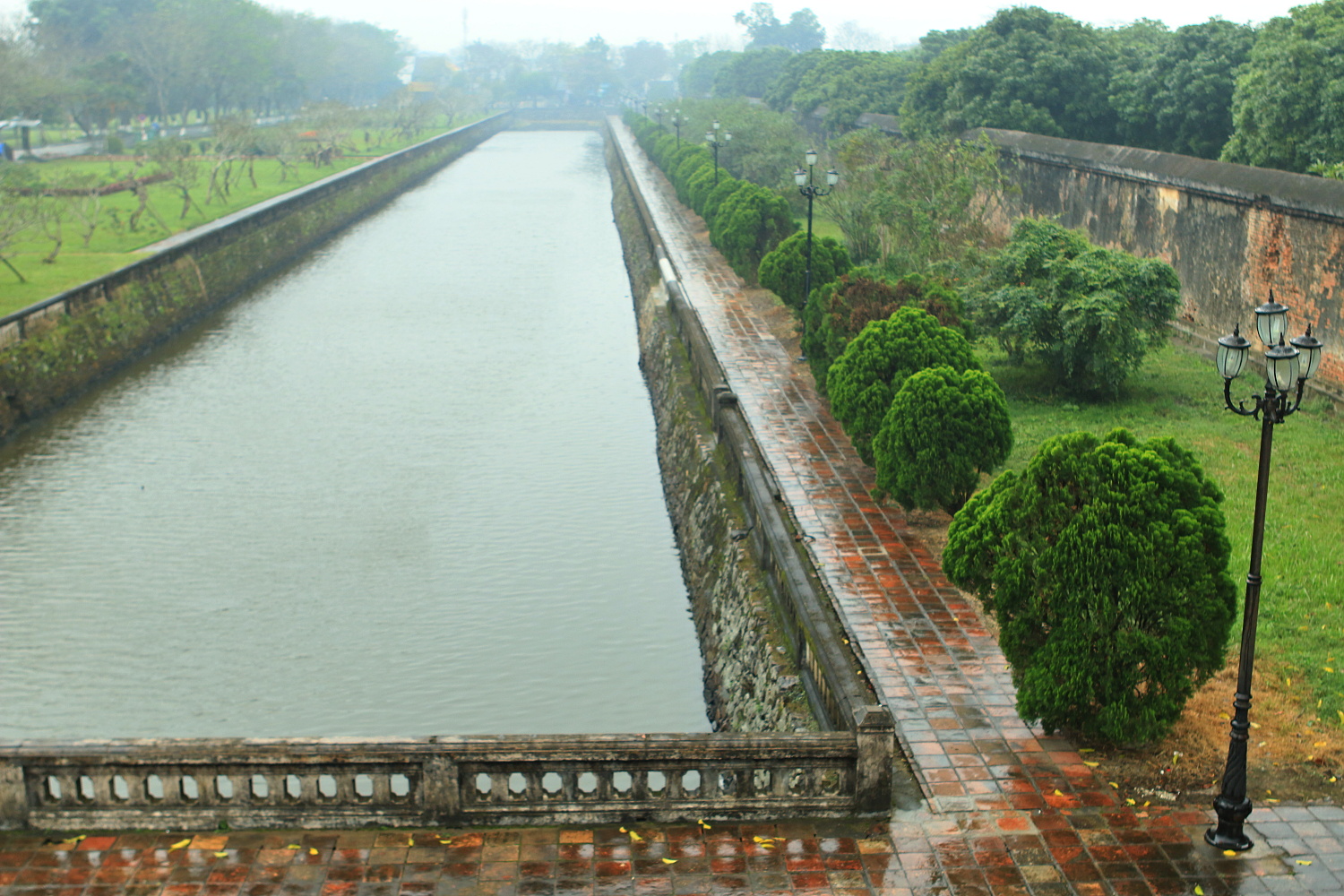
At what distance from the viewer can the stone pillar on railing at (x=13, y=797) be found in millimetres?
6352

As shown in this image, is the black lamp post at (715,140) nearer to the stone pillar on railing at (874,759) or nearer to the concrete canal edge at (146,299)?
the concrete canal edge at (146,299)

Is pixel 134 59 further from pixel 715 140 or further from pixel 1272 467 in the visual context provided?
pixel 1272 467

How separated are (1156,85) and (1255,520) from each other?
2471cm

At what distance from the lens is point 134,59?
193 feet

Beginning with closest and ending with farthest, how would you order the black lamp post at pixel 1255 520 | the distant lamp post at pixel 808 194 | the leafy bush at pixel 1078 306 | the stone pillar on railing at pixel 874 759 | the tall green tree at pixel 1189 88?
the black lamp post at pixel 1255 520, the stone pillar on railing at pixel 874 759, the leafy bush at pixel 1078 306, the distant lamp post at pixel 808 194, the tall green tree at pixel 1189 88

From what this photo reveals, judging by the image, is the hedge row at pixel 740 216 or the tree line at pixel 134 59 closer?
the hedge row at pixel 740 216

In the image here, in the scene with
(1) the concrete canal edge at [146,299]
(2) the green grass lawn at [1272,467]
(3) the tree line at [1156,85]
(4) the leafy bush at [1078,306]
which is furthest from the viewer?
(3) the tree line at [1156,85]

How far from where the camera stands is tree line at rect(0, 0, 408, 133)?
170 feet

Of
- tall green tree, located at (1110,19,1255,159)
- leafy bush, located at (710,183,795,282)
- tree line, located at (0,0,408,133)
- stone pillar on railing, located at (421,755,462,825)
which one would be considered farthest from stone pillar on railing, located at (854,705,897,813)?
tree line, located at (0,0,408,133)

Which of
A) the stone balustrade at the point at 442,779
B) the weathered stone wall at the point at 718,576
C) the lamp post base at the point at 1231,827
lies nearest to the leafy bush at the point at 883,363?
the weathered stone wall at the point at 718,576

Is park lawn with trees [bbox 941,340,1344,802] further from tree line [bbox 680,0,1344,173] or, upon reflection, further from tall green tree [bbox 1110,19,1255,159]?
tall green tree [bbox 1110,19,1255,159]

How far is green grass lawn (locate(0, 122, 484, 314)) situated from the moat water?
2.16 meters

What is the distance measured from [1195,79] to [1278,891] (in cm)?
2436

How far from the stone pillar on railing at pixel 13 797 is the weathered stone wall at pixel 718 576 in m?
4.41
